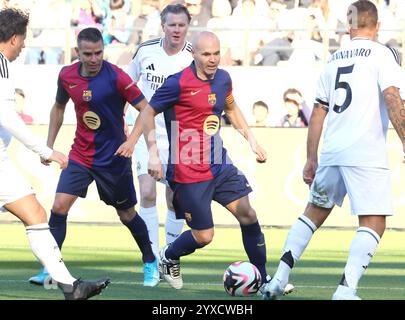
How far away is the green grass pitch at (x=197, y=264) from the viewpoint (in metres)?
9.38

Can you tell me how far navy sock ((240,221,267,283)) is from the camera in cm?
950

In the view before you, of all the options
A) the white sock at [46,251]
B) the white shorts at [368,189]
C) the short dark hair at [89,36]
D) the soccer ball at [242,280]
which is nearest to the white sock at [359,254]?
the white shorts at [368,189]

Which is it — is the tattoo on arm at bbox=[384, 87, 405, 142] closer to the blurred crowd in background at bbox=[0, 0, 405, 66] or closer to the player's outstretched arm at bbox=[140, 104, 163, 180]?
the player's outstretched arm at bbox=[140, 104, 163, 180]

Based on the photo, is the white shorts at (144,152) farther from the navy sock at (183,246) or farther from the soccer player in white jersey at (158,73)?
the navy sock at (183,246)

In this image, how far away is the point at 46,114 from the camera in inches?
802

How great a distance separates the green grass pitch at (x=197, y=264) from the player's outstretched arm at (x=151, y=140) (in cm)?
99

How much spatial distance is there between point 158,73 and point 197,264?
2225 mm

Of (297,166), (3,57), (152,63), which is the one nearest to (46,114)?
(297,166)

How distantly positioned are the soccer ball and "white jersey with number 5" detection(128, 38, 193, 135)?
2622 millimetres

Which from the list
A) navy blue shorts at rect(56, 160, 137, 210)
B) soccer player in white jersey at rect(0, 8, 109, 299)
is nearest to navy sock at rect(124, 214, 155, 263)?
navy blue shorts at rect(56, 160, 137, 210)

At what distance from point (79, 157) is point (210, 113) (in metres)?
1.43

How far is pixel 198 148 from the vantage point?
30.6 ft

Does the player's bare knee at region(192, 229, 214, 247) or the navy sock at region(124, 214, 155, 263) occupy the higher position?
the player's bare knee at region(192, 229, 214, 247)
